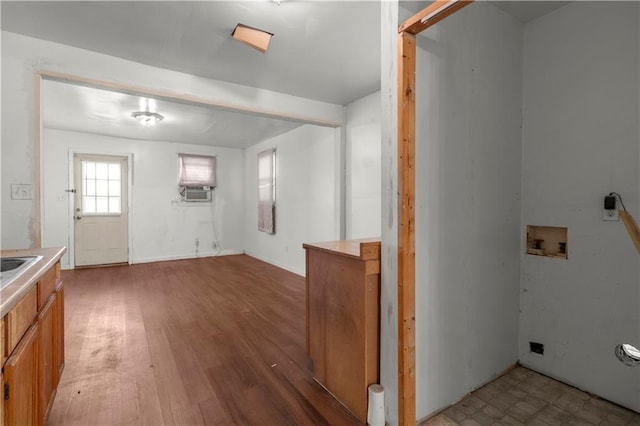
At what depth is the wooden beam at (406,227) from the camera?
4.97 ft

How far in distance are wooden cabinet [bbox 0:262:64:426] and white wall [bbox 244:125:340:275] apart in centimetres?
304

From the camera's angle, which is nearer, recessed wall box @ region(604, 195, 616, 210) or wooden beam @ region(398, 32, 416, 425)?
wooden beam @ region(398, 32, 416, 425)

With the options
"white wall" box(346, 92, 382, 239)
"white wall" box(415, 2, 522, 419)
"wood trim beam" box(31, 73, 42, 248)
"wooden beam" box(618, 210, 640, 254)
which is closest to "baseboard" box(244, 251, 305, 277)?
"white wall" box(346, 92, 382, 239)

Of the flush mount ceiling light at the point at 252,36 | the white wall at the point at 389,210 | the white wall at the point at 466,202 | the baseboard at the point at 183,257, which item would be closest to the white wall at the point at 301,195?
the baseboard at the point at 183,257

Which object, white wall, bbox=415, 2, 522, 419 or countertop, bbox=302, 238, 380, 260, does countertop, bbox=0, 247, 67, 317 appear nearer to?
countertop, bbox=302, 238, 380, 260

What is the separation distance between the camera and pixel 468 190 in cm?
193

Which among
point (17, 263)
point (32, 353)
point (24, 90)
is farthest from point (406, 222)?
point (24, 90)

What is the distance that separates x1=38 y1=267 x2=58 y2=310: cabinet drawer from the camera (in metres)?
1.48

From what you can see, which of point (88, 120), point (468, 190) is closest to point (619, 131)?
point (468, 190)

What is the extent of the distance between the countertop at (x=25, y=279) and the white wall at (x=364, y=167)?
2888 millimetres

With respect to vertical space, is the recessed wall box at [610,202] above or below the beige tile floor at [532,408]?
above

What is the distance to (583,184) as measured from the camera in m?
1.98

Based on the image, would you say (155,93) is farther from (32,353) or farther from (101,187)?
(101,187)

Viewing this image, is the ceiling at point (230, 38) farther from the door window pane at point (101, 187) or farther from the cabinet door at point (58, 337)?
the door window pane at point (101, 187)
